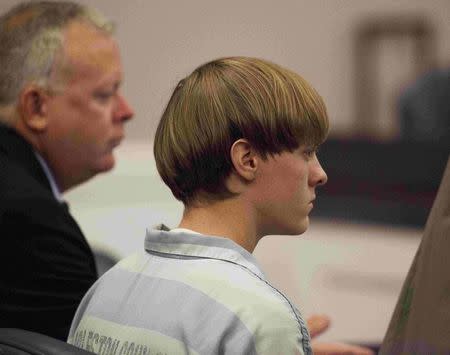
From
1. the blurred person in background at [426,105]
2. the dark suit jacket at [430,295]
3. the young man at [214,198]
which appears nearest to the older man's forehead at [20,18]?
the young man at [214,198]

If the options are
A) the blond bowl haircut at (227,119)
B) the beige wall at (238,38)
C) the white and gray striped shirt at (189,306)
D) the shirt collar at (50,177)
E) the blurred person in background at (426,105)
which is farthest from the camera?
the beige wall at (238,38)

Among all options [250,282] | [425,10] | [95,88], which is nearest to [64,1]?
[95,88]

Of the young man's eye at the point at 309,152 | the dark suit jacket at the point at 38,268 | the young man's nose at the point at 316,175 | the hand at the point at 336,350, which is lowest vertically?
the hand at the point at 336,350

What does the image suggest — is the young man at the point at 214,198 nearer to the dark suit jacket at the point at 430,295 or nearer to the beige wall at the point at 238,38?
the dark suit jacket at the point at 430,295

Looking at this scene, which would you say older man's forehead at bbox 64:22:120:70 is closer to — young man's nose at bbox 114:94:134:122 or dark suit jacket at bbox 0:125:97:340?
young man's nose at bbox 114:94:134:122

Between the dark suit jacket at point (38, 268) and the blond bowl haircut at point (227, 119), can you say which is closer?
the blond bowl haircut at point (227, 119)

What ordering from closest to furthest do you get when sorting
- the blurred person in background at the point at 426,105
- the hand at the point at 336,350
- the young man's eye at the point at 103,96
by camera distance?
the hand at the point at 336,350 < the young man's eye at the point at 103,96 < the blurred person in background at the point at 426,105

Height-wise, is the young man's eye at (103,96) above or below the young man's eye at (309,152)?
below

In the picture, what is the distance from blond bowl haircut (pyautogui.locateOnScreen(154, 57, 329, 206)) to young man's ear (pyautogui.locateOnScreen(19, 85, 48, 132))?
698 millimetres

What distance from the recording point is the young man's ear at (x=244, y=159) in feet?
3.78

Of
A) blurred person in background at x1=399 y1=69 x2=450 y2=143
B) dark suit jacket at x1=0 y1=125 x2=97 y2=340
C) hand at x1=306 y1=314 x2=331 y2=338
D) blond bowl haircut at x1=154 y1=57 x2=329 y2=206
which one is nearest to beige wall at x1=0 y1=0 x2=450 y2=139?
blurred person in background at x1=399 y1=69 x2=450 y2=143

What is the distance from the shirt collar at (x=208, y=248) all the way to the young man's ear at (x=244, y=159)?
8cm

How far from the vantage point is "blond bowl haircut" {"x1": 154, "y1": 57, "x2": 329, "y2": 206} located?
3.76 ft

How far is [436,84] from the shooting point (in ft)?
15.3
